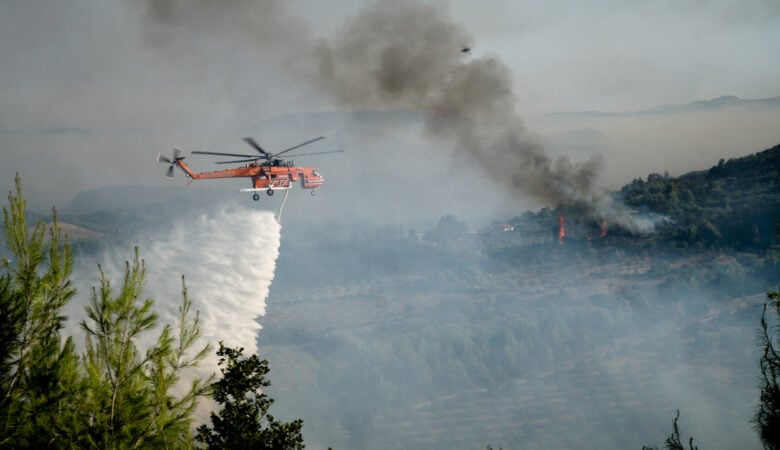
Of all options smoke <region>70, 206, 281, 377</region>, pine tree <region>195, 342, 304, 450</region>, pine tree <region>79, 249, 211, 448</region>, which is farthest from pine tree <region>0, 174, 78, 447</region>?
smoke <region>70, 206, 281, 377</region>

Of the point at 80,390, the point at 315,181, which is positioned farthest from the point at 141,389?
the point at 315,181

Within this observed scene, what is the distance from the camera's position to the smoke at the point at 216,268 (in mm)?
57903

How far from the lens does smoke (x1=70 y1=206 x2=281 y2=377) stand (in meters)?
57.9

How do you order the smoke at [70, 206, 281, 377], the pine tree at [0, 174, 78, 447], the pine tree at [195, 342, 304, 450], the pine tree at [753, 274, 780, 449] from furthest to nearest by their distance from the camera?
the smoke at [70, 206, 281, 377], the pine tree at [195, 342, 304, 450], the pine tree at [0, 174, 78, 447], the pine tree at [753, 274, 780, 449]

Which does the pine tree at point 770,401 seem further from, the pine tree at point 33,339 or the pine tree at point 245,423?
the pine tree at point 33,339

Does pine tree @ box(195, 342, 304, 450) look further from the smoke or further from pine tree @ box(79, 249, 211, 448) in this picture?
the smoke

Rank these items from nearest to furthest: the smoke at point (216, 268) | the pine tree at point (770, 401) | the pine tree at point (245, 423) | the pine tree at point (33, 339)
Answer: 1. the pine tree at point (770, 401)
2. the pine tree at point (33, 339)
3. the pine tree at point (245, 423)
4. the smoke at point (216, 268)

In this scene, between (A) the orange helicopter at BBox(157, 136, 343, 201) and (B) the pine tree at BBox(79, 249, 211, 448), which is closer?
(B) the pine tree at BBox(79, 249, 211, 448)

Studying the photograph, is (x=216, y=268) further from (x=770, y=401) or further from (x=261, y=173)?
(x=770, y=401)

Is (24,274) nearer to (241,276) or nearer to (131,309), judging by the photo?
(131,309)

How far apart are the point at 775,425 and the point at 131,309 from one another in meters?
19.2

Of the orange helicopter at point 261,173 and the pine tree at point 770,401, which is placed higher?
the orange helicopter at point 261,173

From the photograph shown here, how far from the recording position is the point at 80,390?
67.9 ft

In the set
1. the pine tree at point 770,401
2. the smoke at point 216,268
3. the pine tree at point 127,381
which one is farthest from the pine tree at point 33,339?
the smoke at point 216,268
